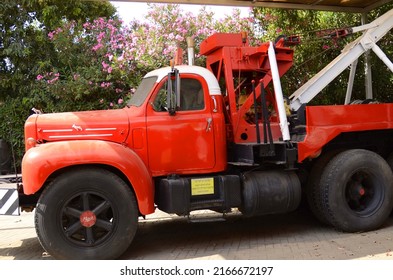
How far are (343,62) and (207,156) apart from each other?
9.19 feet

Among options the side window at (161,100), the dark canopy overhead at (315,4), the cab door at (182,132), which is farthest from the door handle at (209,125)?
the dark canopy overhead at (315,4)

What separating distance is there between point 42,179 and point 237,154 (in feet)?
8.32

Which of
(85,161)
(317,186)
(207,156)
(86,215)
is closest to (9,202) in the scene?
(86,215)

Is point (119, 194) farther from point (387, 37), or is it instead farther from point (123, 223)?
point (387, 37)

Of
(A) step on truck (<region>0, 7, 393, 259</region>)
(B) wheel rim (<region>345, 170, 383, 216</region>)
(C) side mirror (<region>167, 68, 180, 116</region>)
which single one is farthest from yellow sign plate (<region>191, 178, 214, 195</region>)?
(B) wheel rim (<region>345, 170, 383, 216</region>)

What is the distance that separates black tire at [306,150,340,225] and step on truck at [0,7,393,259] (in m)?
0.02

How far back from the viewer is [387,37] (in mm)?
9664

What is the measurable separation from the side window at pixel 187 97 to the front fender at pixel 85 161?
78 cm

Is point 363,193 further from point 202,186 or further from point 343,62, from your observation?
point 202,186

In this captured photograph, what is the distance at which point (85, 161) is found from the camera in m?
5.12

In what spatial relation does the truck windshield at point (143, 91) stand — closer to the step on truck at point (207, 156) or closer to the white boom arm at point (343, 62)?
the step on truck at point (207, 156)

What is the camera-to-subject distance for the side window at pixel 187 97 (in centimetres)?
584

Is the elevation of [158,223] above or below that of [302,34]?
below

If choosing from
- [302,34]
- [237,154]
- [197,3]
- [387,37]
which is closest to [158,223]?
[237,154]
